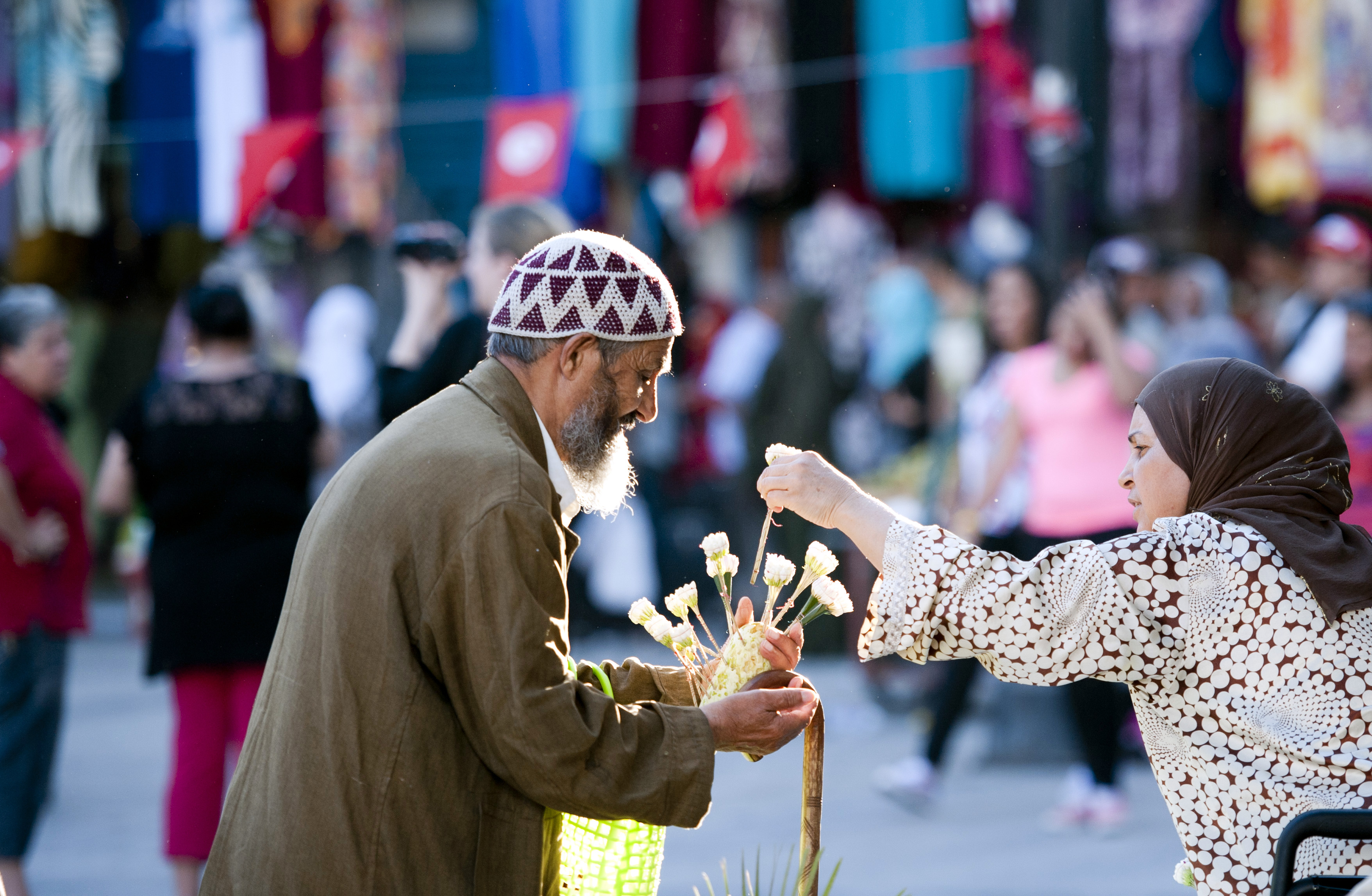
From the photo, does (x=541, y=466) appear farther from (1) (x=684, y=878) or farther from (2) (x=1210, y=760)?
(1) (x=684, y=878)

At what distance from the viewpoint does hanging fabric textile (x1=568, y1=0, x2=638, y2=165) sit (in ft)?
29.5

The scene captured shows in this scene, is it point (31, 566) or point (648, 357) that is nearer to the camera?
point (648, 357)

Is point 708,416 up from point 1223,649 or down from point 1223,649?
down

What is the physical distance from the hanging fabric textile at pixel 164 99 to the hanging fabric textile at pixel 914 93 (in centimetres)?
438

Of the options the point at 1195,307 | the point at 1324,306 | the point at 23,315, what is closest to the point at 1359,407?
the point at 1324,306

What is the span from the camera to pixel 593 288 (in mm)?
2230

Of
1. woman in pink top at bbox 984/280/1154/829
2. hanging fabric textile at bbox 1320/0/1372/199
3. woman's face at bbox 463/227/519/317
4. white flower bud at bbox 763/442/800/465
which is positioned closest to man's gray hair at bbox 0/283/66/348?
woman's face at bbox 463/227/519/317

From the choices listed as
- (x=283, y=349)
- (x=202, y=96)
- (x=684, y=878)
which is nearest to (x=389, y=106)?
(x=202, y=96)

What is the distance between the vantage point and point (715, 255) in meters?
10.8

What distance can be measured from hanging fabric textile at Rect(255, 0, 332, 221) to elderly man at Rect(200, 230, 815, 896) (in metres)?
7.38

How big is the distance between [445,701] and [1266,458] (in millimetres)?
1390

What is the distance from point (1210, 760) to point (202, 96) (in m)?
8.29

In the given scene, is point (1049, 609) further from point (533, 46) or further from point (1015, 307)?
point (533, 46)

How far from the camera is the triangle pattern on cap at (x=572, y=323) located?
2.23m
